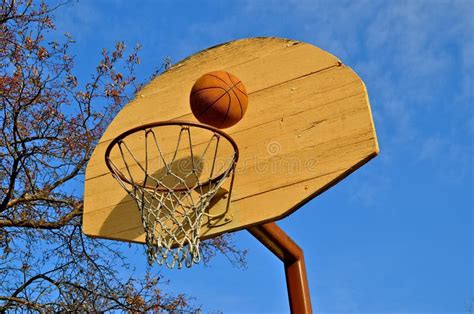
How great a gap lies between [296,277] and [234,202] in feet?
3.23

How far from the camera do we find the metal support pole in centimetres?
408

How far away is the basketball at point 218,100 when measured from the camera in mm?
3572

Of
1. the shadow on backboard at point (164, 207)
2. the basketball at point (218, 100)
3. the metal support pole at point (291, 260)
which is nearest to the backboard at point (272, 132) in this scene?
the shadow on backboard at point (164, 207)

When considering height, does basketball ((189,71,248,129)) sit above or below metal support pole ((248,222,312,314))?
above

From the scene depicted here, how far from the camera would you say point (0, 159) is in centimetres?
777

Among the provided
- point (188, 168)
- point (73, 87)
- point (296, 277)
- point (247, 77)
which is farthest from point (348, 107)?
point (73, 87)

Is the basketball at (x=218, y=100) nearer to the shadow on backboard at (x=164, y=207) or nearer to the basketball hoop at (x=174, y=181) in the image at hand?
the basketball hoop at (x=174, y=181)

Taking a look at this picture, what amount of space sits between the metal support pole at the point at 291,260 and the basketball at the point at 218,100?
79cm

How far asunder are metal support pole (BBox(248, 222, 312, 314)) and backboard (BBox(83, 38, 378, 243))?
0.49 m

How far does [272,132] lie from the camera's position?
12.2 ft

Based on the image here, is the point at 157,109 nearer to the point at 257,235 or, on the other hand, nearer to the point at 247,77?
the point at 247,77

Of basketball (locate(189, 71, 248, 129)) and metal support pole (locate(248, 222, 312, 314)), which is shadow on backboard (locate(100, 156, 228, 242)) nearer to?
basketball (locate(189, 71, 248, 129))

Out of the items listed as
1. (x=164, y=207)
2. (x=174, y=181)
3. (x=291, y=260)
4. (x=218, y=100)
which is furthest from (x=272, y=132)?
(x=291, y=260)

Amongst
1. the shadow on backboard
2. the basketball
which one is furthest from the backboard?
the basketball
